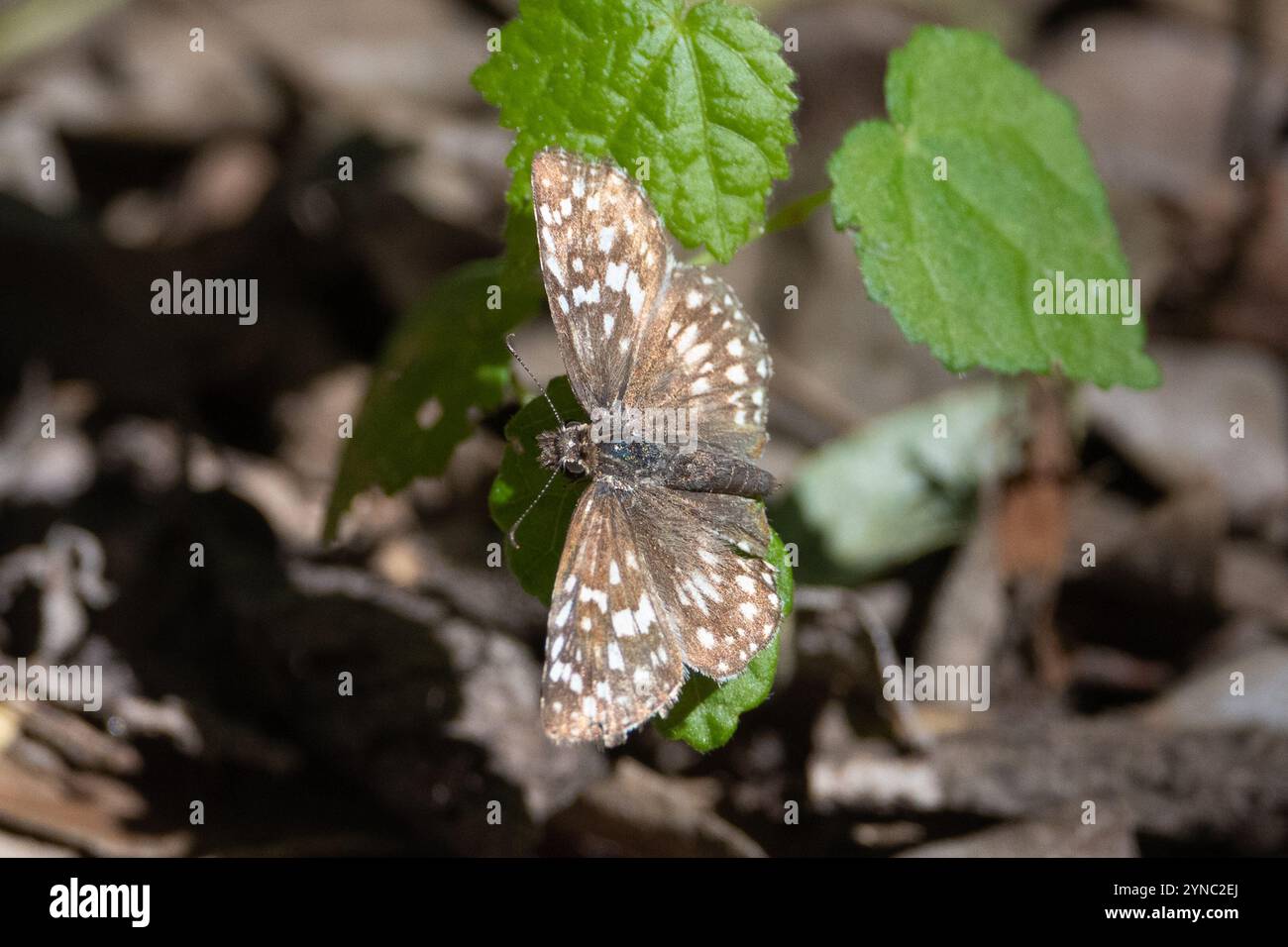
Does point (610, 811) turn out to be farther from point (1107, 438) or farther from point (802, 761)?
point (1107, 438)

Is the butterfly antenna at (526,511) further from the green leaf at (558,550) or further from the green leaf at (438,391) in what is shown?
the green leaf at (438,391)

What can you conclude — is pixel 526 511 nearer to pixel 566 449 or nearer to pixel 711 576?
pixel 566 449

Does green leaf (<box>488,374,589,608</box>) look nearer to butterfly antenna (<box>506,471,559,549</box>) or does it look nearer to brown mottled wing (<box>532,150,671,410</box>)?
butterfly antenna (<box>506,471,559,549</box>)

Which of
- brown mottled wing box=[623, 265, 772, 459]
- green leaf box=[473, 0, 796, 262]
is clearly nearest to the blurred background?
brown mottled wing box=[623, 265, 772, 459]

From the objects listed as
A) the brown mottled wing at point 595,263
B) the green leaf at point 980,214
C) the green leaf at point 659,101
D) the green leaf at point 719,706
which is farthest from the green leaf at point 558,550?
the green leaf at point 980,214

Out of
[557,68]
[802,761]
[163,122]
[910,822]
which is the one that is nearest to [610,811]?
[802,761]

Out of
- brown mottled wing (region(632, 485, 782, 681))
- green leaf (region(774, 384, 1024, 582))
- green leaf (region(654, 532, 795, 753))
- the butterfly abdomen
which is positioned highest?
green leaf (region(774, 384, 1024, 582))
